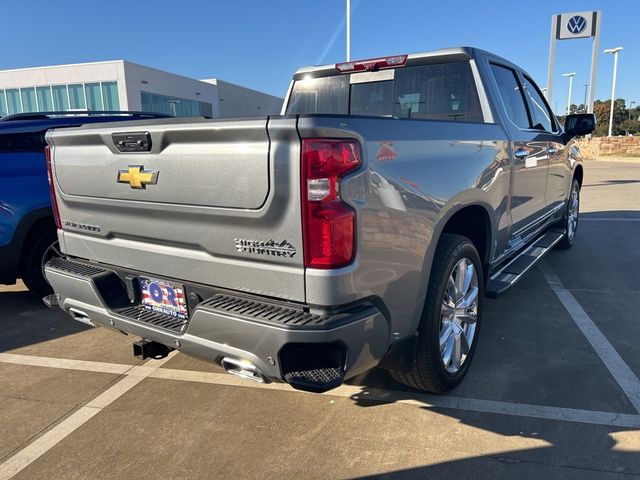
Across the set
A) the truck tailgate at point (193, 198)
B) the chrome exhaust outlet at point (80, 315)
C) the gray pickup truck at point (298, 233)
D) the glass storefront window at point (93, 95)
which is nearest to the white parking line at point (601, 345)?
the gray pickup truck at point (298, 233)

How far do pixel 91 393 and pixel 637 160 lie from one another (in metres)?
30.2

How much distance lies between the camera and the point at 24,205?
174 inches

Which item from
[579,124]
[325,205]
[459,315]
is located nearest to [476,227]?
[459,315]

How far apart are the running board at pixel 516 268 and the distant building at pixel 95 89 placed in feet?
110

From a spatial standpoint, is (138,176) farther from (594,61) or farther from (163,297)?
(594,61)

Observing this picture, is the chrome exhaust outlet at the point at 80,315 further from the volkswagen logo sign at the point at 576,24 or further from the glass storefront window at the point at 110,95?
the glass storefront window at the point at 110,95

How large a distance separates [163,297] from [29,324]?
104 inches

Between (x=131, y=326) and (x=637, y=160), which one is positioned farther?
(x=637, y=160)

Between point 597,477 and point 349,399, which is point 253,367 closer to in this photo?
point 349,399

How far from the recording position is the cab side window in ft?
15.5

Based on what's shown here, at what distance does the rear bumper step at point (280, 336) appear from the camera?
2.06 meters

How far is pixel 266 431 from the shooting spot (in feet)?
9.08

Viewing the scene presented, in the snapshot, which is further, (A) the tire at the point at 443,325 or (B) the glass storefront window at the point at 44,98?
(B) the glass storefront window at the point at 44,98

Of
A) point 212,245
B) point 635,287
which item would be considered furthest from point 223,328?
point 635,287
